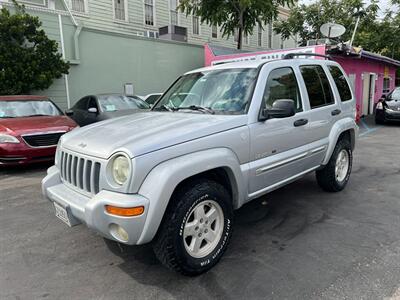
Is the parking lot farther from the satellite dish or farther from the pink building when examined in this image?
the satellite dish

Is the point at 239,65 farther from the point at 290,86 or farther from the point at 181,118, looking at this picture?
the point at 181,118

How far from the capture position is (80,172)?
296 centimetres

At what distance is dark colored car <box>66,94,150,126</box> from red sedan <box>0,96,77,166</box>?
122cm

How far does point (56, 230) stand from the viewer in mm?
4008

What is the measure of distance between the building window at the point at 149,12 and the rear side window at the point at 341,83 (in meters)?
13.9

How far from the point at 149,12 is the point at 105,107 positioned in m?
10.1

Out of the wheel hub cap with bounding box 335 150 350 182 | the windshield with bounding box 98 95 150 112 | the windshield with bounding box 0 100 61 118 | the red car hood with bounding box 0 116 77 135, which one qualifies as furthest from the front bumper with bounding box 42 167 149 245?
the windshield with bounding box 98 95 150 112

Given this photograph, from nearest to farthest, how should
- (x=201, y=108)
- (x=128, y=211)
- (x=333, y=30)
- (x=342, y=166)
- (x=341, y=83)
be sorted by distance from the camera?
(x=128, y=211) → (x=201, y=108) → (x=341, y=83) → (x=342, y=166) → (x=333, y=30)

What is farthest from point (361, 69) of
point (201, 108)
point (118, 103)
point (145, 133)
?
point (145, 133)

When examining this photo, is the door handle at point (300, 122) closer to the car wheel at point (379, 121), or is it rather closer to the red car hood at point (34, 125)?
the red car hood at point (34, 125)

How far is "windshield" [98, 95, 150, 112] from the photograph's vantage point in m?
9.06

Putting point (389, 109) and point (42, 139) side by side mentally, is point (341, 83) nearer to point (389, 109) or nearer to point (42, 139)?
point (42, 139)

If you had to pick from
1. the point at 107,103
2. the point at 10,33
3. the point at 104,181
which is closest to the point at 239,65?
the point at 104,181

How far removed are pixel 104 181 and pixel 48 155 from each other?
15.7ft
